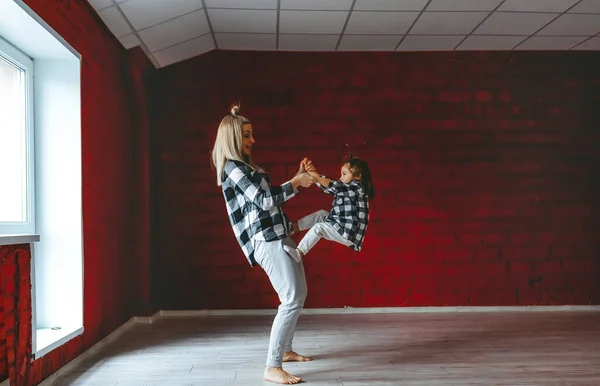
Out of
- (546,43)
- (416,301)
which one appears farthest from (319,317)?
(546,43)

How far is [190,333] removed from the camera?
4645 mm

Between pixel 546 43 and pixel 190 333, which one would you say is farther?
pixel 546 43

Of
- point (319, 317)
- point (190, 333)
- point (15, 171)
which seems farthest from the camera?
point (319, 317)

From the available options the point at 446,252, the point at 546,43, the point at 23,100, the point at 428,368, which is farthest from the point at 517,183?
the point at 23,100

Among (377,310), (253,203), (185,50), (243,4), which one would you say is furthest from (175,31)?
(377,310)

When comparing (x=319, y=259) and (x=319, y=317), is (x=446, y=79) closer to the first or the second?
(x=319, y=259)

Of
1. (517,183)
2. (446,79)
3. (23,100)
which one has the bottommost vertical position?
(517,183)

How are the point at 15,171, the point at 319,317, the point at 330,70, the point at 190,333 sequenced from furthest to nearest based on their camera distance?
the point at 330,70 → the point at 319,317 → the point at 190,333 → the point at 15,171

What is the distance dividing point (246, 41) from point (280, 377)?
3537mm

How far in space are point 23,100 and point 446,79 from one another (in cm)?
418

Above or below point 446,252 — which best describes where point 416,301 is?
below

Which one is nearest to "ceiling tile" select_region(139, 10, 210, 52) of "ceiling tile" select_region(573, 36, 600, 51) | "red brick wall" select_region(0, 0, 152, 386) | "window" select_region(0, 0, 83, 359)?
"red brick wall" select_region(0, 0, 152, 386)

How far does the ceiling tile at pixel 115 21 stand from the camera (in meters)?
4.14

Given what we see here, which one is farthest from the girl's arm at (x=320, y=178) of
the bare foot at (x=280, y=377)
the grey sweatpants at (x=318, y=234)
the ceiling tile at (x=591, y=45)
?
the ceiling tile at (x=591, y=45)
